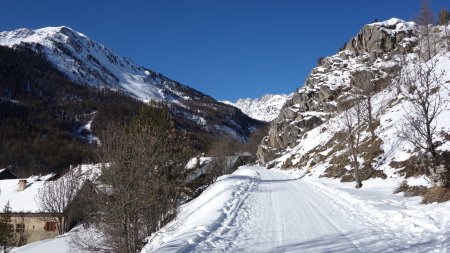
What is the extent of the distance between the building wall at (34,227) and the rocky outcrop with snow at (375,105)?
3230cm

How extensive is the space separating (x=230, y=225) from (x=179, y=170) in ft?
44.8

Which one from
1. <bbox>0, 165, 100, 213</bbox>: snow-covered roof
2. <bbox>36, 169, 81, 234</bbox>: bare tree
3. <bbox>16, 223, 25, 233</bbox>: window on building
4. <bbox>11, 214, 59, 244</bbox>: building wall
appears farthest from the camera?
<bbox>0, 165, 100, 213</bbox>: snow-covered roof

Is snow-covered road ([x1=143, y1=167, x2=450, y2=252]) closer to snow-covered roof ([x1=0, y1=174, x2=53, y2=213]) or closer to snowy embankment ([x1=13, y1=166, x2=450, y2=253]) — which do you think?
snowy embankment ([x1=13, y1=166, x2=450, y2=253])

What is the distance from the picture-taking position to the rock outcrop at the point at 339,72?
80.2 meters

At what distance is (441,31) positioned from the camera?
7581 cm

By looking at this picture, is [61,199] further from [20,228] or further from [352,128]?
[352,128]

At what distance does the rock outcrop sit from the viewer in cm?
8019

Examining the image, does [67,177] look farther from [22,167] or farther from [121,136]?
[22,167]

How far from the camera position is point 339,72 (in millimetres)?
94875

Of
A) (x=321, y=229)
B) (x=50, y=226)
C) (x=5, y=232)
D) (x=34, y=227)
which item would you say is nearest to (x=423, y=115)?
(x=321, y=229)

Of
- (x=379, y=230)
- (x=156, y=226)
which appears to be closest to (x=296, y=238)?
(x=379, y=230)

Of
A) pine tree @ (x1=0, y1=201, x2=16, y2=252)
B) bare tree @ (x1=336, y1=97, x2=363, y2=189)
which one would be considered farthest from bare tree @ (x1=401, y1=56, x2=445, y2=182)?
pine tree @ (x1=0, y1=201, x2=16, y2=252)

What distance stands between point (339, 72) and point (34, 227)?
7332 centimetres

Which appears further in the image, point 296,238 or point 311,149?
point 311,149
